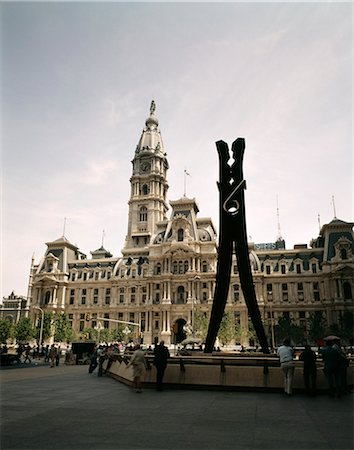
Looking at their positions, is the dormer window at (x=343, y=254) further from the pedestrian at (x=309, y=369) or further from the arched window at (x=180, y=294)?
the pedestrian at (x=309, y=369)

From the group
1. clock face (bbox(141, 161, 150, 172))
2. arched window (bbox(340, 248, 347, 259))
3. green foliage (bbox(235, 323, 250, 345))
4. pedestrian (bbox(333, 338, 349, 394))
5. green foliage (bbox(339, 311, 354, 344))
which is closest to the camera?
pedestrian (bbox(333, 338, 349, 394))

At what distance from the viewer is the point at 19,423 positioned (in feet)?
29.6

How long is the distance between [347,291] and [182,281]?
31.6 meters

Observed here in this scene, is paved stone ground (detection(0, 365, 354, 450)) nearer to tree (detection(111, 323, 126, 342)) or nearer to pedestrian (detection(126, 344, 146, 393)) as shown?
pedestrian (detection(126, 344, 146, 393))

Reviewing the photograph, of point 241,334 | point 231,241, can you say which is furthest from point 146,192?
point 231,241

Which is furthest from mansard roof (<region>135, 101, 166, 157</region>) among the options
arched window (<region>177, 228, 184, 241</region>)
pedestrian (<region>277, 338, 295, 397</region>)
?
pedestrian (<region>277, 338, 295, 397</region>)

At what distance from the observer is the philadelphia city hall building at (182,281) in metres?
73.6

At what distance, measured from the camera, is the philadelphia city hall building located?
242 feet

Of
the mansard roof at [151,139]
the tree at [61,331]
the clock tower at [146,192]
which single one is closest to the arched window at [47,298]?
the tree at [61,331]

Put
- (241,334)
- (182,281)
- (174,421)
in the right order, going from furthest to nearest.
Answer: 1. (182,281)
2. (241,334)
3. (174,421)

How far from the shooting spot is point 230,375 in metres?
14.9

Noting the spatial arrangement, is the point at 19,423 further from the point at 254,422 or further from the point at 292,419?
the point at 292,419

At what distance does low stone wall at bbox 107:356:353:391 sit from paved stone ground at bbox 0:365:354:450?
0.65m

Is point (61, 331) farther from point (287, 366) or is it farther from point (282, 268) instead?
point (287, 366)
